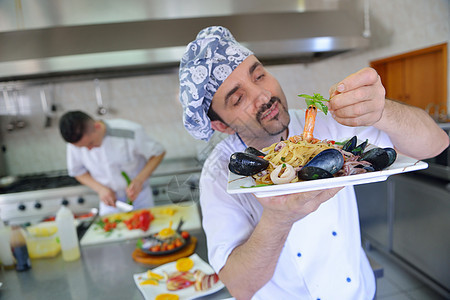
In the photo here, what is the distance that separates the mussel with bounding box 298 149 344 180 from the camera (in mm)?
532

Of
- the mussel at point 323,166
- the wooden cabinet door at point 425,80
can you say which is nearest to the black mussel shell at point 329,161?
the mussel at point 323,166

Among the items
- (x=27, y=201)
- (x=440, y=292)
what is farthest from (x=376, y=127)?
(x=27, y=201)

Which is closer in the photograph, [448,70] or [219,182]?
[219,182]

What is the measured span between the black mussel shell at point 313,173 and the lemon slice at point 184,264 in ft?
3.07

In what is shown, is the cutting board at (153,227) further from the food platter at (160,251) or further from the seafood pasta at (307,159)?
the seafood pasta at (307,159)

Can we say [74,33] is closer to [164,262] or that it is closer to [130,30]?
[130,30]

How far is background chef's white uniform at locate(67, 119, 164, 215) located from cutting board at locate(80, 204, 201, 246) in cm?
62

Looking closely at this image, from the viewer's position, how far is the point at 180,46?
7.91ft

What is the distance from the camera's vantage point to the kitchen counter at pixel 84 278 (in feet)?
3.96

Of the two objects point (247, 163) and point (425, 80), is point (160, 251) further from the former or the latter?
point (425, 80)

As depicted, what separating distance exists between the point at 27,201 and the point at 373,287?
332 centimetres

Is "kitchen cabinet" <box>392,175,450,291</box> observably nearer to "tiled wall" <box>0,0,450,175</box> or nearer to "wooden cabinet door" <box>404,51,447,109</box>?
"wooden cabinet door" <box>404,51,447,109</box>

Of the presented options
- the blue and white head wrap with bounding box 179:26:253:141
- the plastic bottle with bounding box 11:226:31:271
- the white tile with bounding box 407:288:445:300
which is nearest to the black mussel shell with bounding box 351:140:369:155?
the blue and white head wrap with bounding box 179:26:253:141

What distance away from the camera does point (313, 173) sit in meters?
0.53
